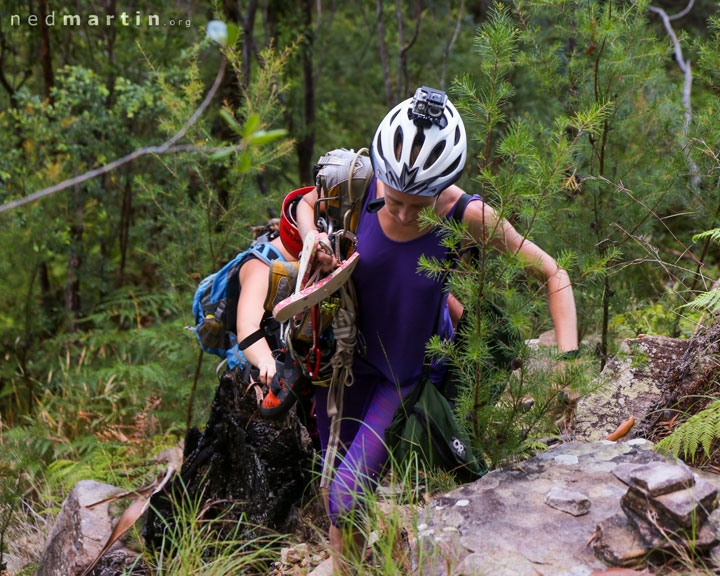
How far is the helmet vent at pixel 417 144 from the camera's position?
9.22 ft

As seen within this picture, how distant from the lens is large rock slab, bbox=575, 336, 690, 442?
341 centimetres

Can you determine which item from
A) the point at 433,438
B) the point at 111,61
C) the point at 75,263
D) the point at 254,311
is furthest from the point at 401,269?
the point at 111,61

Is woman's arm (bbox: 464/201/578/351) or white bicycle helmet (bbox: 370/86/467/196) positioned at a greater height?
white bicycle helmet (bbox: 370/86/467/196)

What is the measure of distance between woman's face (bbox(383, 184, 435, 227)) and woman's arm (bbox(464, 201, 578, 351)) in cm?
21

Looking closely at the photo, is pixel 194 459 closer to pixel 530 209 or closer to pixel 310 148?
pixel 530 209

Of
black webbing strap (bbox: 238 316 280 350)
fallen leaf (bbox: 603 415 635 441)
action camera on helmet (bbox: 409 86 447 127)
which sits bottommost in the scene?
fallen leaf (bbox: 603 415 635 441)

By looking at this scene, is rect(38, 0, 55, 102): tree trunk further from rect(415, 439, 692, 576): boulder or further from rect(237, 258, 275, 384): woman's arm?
rect(415, 439, 692, 576): boulder

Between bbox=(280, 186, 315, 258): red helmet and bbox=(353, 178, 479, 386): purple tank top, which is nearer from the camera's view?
bbox=(353, 178, 479, 386): purple tank top

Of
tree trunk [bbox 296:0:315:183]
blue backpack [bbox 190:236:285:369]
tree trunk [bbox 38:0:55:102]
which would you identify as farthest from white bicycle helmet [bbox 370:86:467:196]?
tree trunk [bbox 38:0:55:102]

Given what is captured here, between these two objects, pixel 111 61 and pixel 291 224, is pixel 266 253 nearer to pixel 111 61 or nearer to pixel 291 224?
pixel 291 224

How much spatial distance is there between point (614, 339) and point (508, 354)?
68.9 inches

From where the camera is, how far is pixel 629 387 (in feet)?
11.5

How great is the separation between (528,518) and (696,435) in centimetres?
70

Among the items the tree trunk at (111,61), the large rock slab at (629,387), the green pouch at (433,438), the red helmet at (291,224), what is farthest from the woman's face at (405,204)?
the tree trunk at (111,61)
